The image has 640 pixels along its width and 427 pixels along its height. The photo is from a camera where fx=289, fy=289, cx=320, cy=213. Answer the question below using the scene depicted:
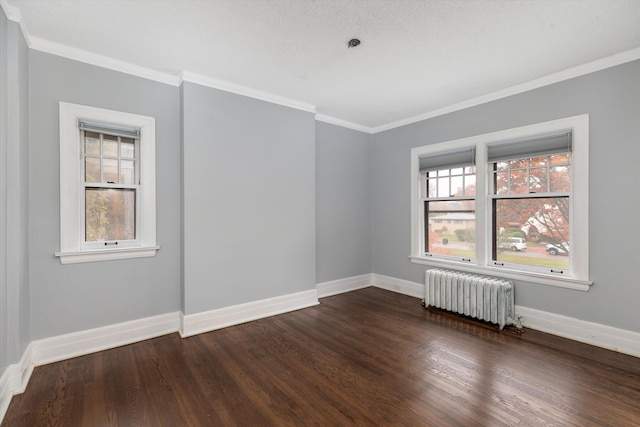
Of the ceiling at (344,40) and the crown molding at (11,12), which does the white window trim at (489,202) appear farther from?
the crown molding at (11,12)

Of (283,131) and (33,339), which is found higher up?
(283,131)

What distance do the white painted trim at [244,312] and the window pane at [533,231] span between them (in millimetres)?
2713

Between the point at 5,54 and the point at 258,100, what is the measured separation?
2271 millimetres

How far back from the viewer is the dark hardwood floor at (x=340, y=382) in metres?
1.98

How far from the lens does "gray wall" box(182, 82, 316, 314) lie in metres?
3.32

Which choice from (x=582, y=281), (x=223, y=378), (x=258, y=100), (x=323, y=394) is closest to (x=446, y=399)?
(x=323, y=394)

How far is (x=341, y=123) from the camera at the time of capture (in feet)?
16.4

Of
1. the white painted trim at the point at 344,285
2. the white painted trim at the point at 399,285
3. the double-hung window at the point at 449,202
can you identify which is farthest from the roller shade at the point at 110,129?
the white painted trim at the point at 399,285

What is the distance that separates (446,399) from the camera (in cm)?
214

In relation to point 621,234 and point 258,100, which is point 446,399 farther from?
point 258,100

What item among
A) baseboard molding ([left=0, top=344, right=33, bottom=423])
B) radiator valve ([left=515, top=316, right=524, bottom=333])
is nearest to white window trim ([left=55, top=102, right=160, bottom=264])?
baseboard molding ([left=0, top=344, right=33, bottom=423])

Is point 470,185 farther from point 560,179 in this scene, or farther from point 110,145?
point 110,145

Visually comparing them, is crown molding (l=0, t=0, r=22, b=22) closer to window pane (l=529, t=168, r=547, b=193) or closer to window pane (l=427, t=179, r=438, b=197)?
window pane (l=427, t=179, r=438, b=197)

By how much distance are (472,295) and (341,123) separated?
3307mm
